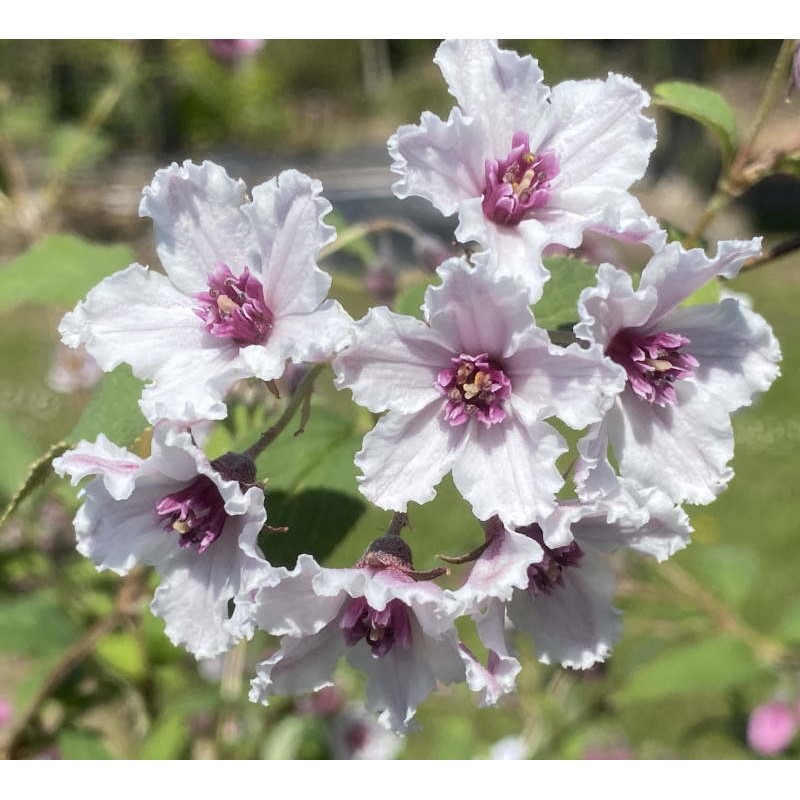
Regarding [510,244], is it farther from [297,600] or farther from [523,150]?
[297,600]

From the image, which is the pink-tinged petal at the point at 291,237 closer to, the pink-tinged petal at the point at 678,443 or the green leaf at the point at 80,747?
the pink-tinged petal at the point at 678,443

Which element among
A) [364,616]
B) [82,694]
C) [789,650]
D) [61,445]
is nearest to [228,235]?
[61,445]

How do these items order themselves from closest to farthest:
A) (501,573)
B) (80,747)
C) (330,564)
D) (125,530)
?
(501,573), (125,530), (330,564), (80,747)

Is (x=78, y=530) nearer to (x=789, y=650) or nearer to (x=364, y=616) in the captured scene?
(x=364, y=616)

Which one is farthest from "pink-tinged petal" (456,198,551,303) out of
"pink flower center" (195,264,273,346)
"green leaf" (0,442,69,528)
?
"green leaf" (0,442,69,528)

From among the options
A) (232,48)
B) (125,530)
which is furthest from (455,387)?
(232,48)

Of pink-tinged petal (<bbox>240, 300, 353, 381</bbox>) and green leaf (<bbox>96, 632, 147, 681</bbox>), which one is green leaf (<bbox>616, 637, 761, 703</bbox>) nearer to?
green leaf (<bbox>96, 632, 147, 681</bbox>)

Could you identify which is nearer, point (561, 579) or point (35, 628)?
point (561, 579)

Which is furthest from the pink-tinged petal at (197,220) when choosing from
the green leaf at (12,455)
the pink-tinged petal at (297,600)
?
the green leaf at (12,455)
